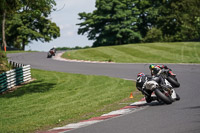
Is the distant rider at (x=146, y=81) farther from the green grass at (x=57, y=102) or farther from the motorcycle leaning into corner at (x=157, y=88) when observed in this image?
the green grass at (x=57, y=102)

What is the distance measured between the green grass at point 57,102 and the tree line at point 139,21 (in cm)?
5162

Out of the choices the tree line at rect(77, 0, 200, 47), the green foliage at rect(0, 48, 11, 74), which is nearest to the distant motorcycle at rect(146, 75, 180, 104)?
the green foliage at rect(0, 48, 11, 74)

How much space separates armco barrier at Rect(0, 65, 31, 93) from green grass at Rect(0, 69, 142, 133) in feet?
3.04

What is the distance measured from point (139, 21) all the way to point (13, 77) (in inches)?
2343

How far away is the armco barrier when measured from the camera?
19628 mm

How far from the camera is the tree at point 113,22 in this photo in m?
71.8

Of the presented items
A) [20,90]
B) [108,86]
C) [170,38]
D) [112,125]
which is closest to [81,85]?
[108,86]

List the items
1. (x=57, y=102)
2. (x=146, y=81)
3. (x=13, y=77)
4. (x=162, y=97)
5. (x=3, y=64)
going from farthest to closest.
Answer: (x=3, y=64)
(x=13, y=77)
(x=57, y=102)
(x=146, y=81)
(x=162, y=97)

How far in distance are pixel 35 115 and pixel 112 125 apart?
443cm

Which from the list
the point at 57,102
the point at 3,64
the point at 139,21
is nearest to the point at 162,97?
the point at 57,102

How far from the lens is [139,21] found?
77.2 metres

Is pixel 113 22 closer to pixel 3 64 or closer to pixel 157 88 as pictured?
pixel 3 64

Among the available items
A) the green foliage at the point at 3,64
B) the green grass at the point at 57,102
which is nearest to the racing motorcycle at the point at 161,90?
the green grass at the point at 57,102

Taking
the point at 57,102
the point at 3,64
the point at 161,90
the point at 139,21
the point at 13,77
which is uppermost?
the point at 139,21
